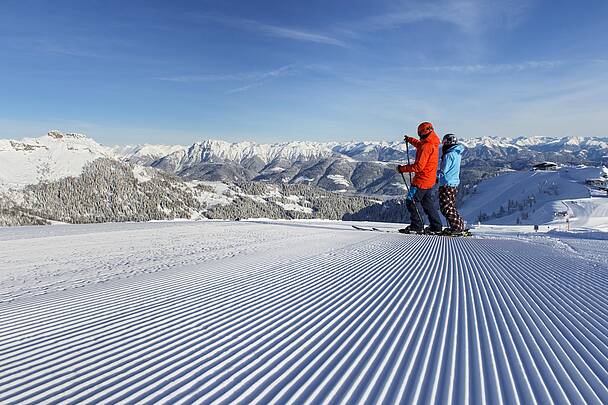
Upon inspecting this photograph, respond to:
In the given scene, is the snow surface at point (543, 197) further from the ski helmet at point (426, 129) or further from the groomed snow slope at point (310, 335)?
the groomed snow slope at point (310, 335)

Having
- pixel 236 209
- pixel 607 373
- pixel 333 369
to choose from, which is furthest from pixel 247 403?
pixel 236 209

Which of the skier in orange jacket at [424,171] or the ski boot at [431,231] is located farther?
the ski boot at [431,231]

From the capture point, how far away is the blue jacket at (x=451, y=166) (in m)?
17.3

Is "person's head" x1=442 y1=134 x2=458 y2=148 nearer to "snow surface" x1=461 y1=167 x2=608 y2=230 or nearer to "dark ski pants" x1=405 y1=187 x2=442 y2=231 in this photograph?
"dark ski pants" x1=405 y1=187 x2=442 y2=231

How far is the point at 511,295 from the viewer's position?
6090 millimetres

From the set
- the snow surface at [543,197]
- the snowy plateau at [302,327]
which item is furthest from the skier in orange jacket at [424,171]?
the snow surface at [543,197]

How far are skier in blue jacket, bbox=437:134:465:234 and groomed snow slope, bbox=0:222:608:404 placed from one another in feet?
30.4

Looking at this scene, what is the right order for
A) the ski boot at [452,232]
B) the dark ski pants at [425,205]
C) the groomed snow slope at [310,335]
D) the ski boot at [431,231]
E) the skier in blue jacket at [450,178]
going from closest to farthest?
the groomed snow slope at [310,335]
the dark ski pants at [425,205]
the skier in blue jacket at [450,178]
the ski boot at [452,232]
the ski boot at [431,231]

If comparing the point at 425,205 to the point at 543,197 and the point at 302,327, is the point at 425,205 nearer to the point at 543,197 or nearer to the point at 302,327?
the point at 302,327

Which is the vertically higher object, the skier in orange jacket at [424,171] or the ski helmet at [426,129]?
the ski helmet at [426,129]

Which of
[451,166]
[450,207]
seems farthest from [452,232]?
[451,166]

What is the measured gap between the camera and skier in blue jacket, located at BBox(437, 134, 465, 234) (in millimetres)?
17500

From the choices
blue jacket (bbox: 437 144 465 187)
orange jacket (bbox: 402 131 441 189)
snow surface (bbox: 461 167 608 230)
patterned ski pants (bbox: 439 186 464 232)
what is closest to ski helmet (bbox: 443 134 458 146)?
blue jacket (bbox: 437 144 465 187)

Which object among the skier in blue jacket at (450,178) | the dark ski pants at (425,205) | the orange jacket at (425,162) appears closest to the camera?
the orange jacket at (425,162)
